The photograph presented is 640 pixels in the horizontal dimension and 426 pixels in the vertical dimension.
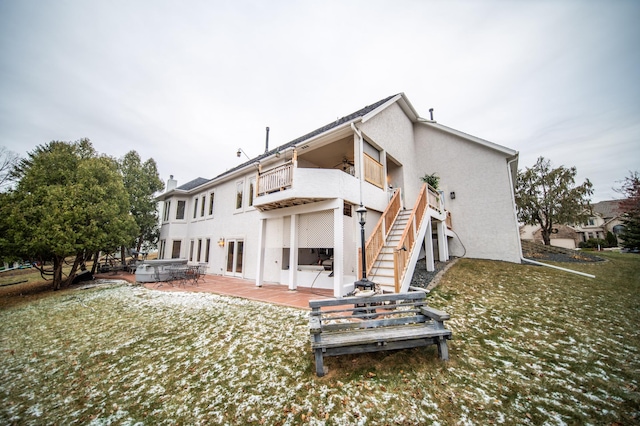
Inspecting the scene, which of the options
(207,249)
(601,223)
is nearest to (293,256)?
(207,249)

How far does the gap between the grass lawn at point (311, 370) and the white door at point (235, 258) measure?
711cm

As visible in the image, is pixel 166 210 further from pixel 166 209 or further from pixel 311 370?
pixel 311 370

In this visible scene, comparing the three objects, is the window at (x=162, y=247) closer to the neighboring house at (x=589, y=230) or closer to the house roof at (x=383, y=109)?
the house roof at (x=383, y=109)

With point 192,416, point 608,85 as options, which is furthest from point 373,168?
point 608,85

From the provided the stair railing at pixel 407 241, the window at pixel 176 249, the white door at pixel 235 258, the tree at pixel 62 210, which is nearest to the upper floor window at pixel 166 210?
the window at pixel 176 249

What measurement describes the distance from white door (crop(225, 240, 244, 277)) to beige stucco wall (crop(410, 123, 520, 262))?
1251cm

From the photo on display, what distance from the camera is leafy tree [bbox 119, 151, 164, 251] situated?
66.2ft

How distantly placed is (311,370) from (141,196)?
24283 millimetres

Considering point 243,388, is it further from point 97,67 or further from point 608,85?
point 608,85

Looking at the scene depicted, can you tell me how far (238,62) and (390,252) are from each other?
17522 mm

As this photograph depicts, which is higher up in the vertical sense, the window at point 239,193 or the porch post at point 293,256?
the window at point 239,193

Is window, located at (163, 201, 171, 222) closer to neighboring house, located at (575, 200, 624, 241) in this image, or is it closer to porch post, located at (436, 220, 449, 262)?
porch post, located at (436, 220, 449, 262)

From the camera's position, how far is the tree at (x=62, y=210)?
10.1m

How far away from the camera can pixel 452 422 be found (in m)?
2.52
